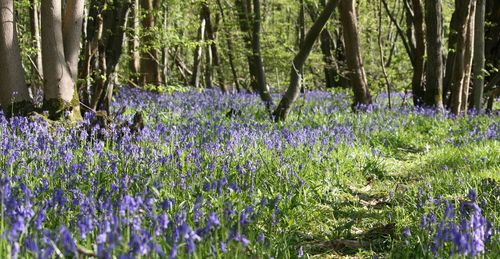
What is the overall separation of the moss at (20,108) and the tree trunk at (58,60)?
0.29m

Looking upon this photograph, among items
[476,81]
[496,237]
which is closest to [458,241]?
[496,237]

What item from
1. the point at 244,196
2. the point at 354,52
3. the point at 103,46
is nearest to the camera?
the point at 244,196

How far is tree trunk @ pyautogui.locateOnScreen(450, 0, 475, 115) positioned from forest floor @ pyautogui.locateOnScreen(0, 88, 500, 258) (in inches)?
118

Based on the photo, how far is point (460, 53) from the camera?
1053 centimetres

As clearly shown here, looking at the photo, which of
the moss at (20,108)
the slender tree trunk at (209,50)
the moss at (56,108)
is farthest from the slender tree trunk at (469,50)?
the slender tree trunk at (209,50)

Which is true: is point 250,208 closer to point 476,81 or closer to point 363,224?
point 363,224

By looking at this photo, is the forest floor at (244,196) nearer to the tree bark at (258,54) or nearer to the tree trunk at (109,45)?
the tree trunk at (109,45)

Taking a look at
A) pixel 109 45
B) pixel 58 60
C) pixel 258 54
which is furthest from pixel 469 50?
pixel 58 60

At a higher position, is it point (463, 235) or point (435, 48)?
point (435, 48)

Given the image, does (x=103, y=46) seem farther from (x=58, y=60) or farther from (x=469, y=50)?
(x=469, y=50)

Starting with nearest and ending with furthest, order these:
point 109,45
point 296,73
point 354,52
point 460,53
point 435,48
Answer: point 109,45 → point 296,73 → point 460,53 → point 354,52 → point 435,48

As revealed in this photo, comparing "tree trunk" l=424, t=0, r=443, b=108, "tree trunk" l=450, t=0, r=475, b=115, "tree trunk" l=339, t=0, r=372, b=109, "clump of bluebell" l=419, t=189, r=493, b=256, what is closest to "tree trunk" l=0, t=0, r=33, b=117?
"clump of bluebell" l=419, t=189, r=493, b=256

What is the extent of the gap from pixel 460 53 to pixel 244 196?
7735mm

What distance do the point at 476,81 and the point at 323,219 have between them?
8640 mm
